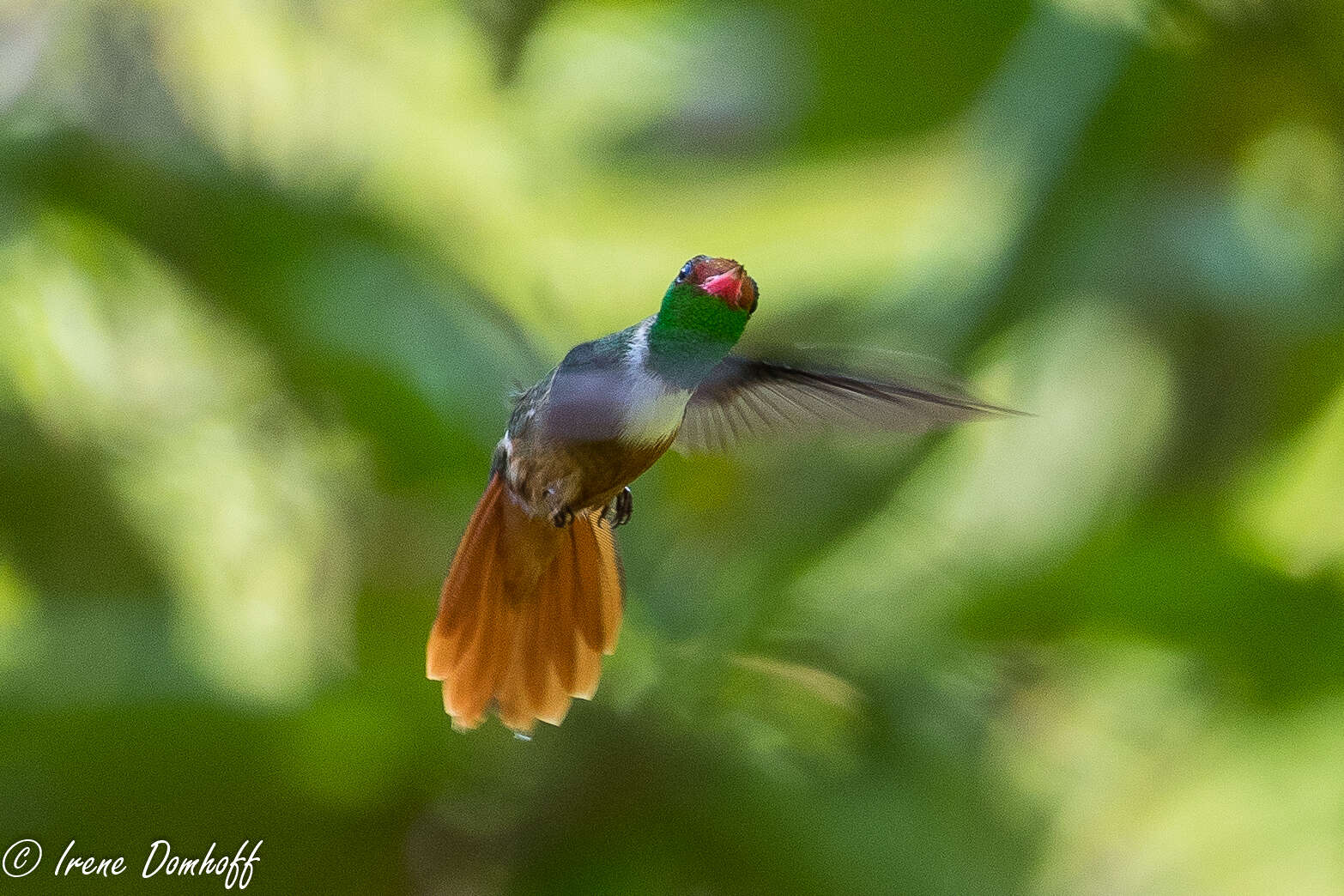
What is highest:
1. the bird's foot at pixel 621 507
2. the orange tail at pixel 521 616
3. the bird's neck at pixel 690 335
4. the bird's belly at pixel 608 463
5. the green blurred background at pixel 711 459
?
the green blurred background at pixel 711 459

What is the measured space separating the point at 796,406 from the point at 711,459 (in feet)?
1.06

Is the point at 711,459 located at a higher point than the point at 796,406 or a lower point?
higher

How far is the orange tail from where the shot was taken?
55cm

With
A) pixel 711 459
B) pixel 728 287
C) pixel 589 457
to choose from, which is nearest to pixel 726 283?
pixel 728 287

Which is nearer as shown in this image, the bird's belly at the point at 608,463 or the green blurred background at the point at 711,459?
the bird's belly at the point at 608,463

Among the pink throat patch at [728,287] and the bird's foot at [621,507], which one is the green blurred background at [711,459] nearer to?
the bird's foot at [621,507]

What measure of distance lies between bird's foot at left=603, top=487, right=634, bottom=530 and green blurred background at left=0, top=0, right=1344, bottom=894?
13 centimetres

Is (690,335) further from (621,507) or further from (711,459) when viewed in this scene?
(711,459)

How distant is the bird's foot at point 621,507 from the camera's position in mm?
633

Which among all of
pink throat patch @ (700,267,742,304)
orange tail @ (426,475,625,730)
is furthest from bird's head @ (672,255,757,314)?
orange tail @ (426,475,625,730)

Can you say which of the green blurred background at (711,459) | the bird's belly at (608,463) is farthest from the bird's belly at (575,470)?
the green blurred background at (711,459)

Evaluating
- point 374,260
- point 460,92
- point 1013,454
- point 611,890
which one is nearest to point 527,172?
point 460,92

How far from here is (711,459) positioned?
0.87m

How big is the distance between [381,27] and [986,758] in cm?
77
